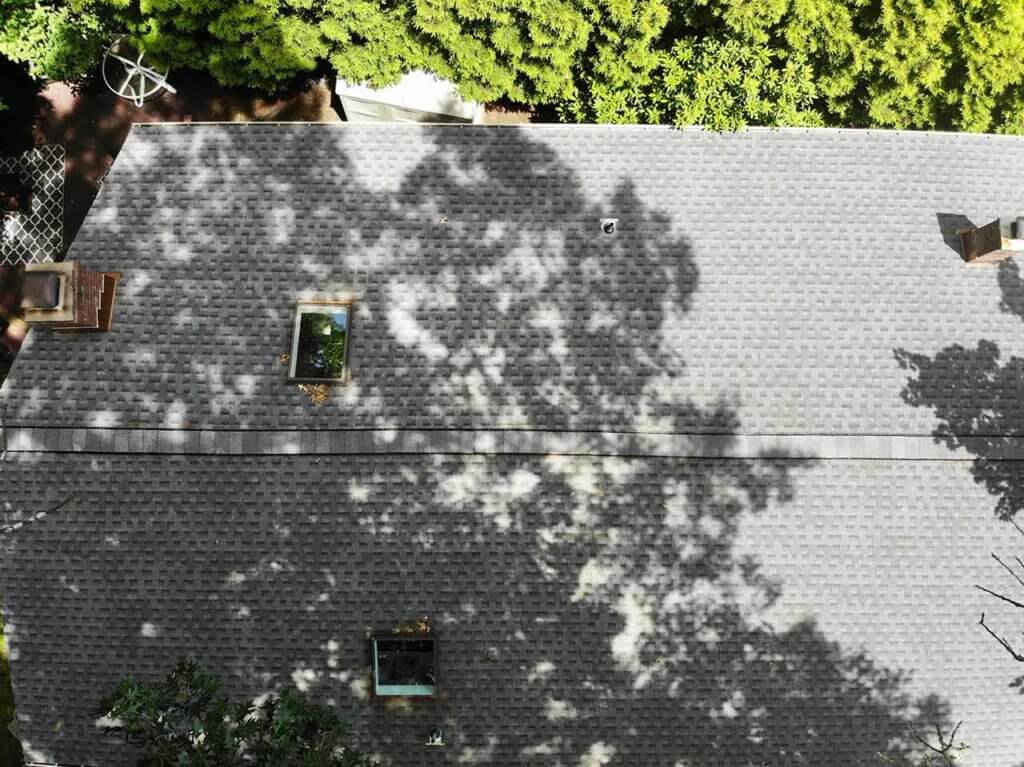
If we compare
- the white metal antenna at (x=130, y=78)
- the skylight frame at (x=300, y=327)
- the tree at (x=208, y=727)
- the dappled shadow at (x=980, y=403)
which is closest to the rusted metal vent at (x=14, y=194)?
the white metal antenna at (x=130, y=78)

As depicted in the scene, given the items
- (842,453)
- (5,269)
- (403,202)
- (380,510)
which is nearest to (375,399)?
(380,510)

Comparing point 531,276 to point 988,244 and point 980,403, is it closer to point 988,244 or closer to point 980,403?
point 988,244

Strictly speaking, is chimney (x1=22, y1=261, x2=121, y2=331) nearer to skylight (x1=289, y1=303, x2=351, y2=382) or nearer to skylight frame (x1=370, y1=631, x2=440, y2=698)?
skylight (x1=289, y1=303, x2=351, y2=382)

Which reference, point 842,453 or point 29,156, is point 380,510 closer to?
point 842,453

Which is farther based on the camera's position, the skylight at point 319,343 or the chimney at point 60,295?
the skylight at point 319,343

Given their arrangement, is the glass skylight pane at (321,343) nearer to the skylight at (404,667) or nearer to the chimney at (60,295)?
the chimney at (60,295)

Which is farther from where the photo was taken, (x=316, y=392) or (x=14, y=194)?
(x=14, y=194)

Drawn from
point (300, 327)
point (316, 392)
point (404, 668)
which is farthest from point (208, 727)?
point (300, 327)
